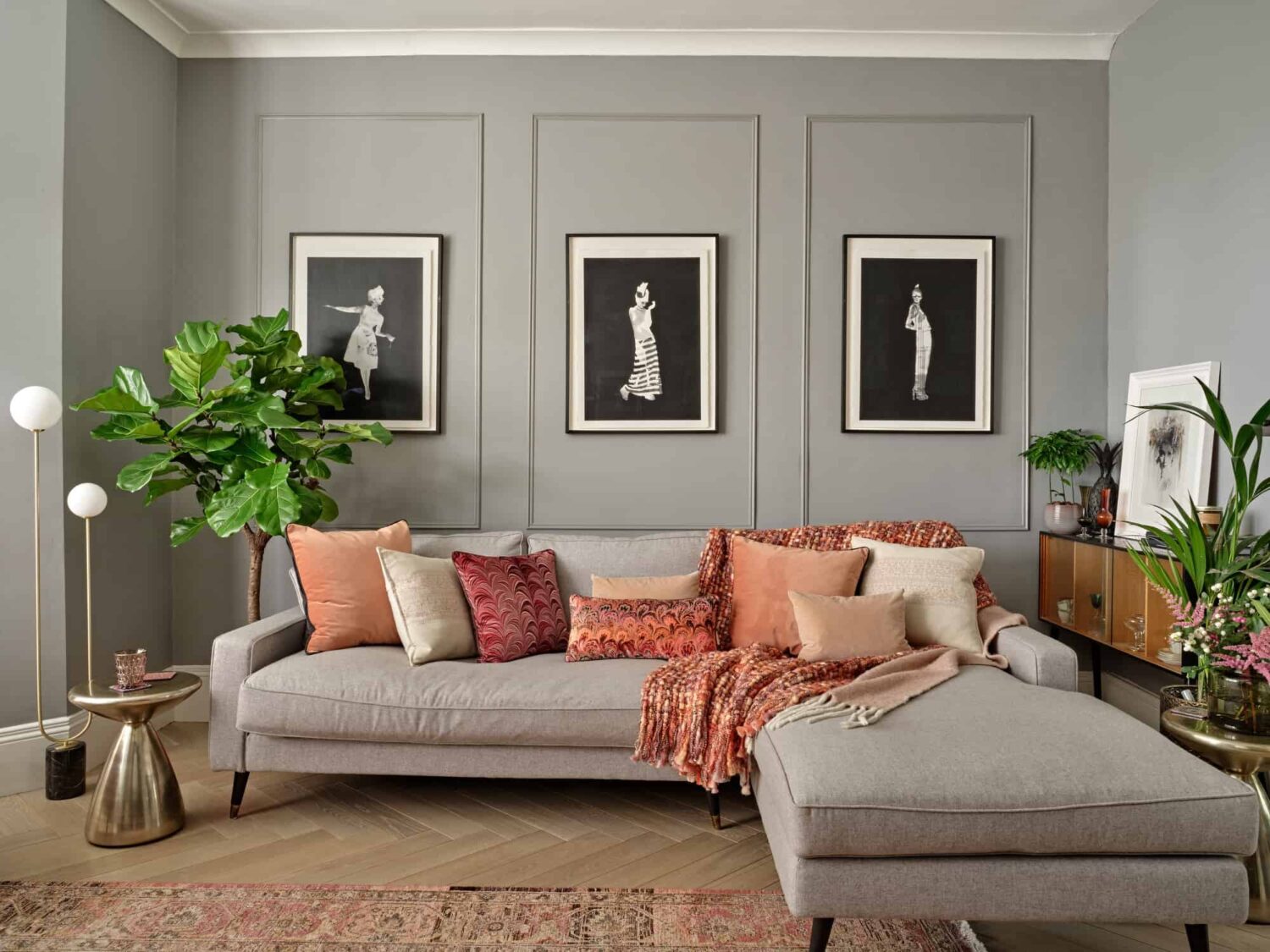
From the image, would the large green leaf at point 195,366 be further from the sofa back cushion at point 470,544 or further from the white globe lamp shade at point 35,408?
the sofa back cushion at point 470,544

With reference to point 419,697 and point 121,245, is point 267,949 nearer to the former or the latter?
point 419,697

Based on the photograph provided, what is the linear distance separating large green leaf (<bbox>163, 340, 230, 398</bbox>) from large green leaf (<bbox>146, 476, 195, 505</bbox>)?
38 centimetres

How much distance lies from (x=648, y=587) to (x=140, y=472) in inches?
75.9

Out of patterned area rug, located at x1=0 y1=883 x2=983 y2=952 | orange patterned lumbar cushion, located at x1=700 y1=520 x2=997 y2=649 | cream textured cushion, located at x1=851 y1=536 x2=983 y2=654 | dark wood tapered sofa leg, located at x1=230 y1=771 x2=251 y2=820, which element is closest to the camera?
patterned area rug, located at x1=0 y1=883 x2=983 y2=952

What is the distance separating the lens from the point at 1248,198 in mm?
2822

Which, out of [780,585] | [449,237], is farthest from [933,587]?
[449,237]

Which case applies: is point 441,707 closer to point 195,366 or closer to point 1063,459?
point 195,366

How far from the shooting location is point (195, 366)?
295 cm

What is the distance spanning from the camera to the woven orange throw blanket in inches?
94.8

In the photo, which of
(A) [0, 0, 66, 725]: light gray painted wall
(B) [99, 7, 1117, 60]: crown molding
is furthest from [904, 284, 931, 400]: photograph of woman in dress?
(A) [0, 0, 66, 725]: light gray painted wall

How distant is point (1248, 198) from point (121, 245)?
14.1 feet

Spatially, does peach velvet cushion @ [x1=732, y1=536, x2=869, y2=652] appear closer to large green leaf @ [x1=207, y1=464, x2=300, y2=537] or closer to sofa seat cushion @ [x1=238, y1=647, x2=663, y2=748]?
sofa seat cushion @ [x1=238, y1=647, x2=663, y2=748]

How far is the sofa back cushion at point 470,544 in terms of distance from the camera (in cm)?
332

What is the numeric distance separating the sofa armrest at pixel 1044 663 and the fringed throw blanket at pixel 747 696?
85 millimetres
